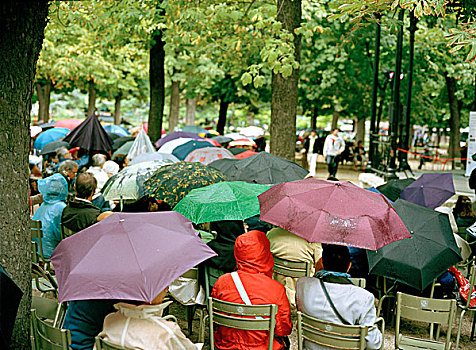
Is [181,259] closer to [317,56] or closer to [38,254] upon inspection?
[38,254]

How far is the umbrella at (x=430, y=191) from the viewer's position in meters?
8.66

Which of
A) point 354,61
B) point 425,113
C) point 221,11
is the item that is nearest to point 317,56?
point 354,61

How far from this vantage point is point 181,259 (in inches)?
155

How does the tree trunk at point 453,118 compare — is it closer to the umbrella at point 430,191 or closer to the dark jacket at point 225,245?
the umbrella at point 430,191

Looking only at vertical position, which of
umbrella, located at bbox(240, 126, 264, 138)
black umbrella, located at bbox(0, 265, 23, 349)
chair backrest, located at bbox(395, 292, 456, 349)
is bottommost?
chair backrest, located at bbox(395, 292, 456, 349)

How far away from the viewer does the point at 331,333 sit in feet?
14.2

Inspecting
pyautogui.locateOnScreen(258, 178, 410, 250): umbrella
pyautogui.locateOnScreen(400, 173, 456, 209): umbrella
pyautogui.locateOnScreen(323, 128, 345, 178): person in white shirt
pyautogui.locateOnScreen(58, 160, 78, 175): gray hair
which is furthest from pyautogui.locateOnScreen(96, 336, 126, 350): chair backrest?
pyautogui.locateOnScreen(323, 128, 345, 178): person in white shirt

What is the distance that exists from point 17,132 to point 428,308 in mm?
3761

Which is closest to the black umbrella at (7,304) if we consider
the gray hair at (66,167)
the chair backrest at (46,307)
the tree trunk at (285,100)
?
the chair backrest at (46,307)

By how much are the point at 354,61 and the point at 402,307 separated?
2000cm

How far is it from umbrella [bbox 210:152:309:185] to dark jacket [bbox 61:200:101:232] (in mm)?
2627

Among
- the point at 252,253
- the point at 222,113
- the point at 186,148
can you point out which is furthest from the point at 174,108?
the point at 252,253

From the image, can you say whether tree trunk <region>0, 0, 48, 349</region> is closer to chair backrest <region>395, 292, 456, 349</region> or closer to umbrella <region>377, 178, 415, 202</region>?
chair backrest <region>395, 292, 456, 349</region>

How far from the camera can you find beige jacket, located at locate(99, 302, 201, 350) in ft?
11.8
